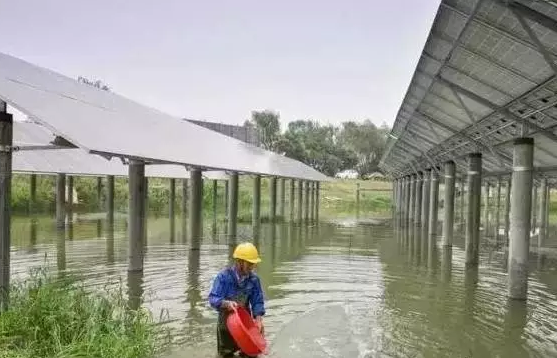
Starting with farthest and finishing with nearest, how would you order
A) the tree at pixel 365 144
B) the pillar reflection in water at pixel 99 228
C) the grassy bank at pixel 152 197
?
the tree at pixel 365 144 < the grassy bank at pixel 152 197 < the pillar reflection in water at pixel 99 228

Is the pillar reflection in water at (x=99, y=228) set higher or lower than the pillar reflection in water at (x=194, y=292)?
lower

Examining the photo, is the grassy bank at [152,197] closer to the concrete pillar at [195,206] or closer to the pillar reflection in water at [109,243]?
the pillar reflection in water at [109,243]

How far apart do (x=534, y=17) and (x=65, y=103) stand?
7160mm

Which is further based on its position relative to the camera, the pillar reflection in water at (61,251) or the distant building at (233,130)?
the distant building at (233,130)

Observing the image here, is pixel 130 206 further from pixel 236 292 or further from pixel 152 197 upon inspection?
pixel 152 197

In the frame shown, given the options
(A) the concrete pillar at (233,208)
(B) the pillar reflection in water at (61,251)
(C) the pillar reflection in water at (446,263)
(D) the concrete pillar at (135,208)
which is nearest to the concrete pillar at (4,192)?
(D) the concrete pillar at (135,208)

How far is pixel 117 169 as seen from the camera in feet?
71.4

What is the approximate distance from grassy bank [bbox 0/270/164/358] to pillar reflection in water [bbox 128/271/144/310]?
2.45 meters

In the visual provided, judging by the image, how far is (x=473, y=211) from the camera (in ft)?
50.2

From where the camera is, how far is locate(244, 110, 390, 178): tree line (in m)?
70.2

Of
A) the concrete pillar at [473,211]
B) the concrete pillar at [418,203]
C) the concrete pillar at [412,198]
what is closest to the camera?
the concrete pillar at [473,211]

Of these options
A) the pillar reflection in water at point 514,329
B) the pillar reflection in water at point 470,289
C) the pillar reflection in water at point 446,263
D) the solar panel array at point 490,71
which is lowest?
the pillar reflection in water at point 446,263

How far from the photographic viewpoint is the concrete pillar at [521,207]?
10.0m

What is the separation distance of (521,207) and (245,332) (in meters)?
6.37
